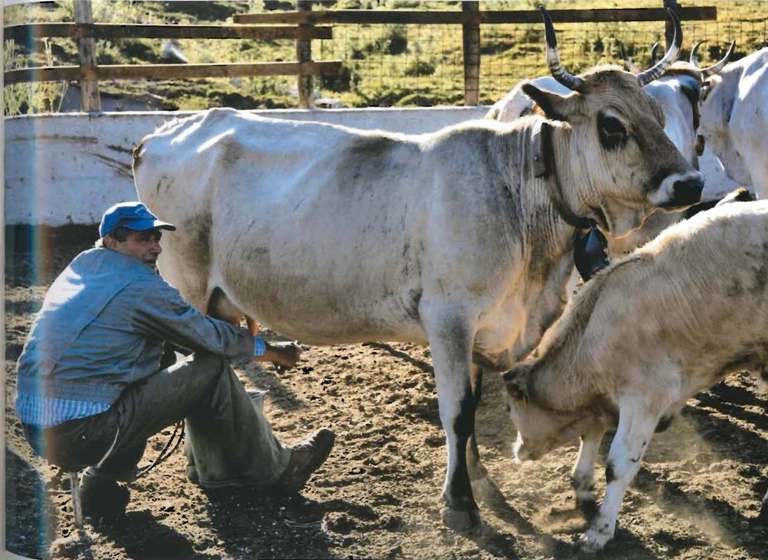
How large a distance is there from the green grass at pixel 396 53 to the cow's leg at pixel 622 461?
8.70m

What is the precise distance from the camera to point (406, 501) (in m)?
5.84

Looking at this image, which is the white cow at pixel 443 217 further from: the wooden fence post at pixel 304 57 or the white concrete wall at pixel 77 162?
the wooden fence post at pixel 304 57

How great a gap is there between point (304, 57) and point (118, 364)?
301 inches

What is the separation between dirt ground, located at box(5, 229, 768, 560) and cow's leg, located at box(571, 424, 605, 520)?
77mm

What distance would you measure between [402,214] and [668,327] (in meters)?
1.36

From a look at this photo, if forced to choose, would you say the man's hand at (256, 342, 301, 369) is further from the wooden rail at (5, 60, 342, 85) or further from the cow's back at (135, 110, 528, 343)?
the wooden rail at (5, 60, 342, 85)

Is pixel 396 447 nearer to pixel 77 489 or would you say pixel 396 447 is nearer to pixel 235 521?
pixel 235 521

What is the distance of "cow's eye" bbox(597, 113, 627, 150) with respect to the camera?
5.32 metres

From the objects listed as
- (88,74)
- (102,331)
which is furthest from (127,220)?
(88,74)

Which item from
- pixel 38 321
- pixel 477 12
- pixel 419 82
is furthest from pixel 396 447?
pixel 419 82

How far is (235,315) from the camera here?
21.5ft

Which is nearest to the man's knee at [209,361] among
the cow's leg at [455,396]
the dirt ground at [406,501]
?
the dirt ground at [406,501]

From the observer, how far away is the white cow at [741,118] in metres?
8.67

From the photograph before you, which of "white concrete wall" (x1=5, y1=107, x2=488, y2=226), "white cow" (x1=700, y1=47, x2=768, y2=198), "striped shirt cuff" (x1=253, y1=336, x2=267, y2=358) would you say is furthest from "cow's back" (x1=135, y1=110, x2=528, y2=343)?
"white concrete wall" (x1=5, y1=107, x2=488, y2=226)
